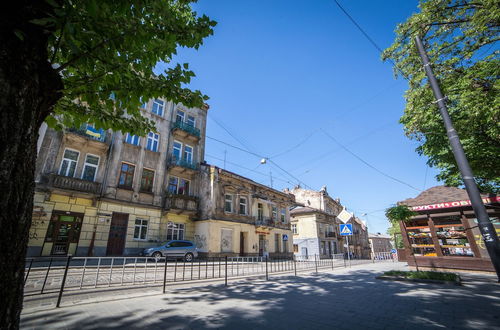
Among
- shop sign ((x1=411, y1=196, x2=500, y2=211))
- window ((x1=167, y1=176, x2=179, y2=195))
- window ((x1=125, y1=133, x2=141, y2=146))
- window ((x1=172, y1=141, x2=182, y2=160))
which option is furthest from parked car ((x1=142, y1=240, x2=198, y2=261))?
shop sign ((x1=411, y1=196, x2=500, y2=211))

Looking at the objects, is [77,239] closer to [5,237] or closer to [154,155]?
[154,155]

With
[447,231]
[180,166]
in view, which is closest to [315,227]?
[447,231]

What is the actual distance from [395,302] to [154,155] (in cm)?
1829

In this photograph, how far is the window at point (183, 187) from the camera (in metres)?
20.0

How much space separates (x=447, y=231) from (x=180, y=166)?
18671 millimetres

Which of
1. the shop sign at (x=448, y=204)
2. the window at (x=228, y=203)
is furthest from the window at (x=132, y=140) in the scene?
the shop sign at (x=448, y=204)

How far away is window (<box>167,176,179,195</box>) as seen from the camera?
63.3 ft

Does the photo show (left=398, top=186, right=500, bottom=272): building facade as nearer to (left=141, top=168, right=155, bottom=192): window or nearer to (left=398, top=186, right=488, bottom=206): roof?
(left=398, top=186, right=488, bottom=206): roof

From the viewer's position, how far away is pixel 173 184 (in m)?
19.7

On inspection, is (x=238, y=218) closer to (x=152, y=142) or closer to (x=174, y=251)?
(x=174, y=251)

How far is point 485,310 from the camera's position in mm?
4465

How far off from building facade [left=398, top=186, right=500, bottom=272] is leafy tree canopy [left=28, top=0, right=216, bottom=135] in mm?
13648

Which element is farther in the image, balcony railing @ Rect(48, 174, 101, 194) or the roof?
balcony railing @ Rect(48, 174, 101, 194)

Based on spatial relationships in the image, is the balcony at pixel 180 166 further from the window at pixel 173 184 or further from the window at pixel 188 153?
the window at pixel 188 153
